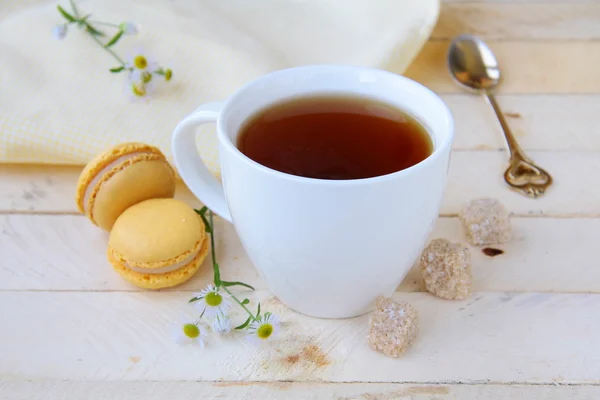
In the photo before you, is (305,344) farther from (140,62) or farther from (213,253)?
(140,62)

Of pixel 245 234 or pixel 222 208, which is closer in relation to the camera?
pixel 245 234

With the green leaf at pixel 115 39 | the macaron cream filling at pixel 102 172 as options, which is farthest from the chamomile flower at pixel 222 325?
the green leaf at pixel 115 39

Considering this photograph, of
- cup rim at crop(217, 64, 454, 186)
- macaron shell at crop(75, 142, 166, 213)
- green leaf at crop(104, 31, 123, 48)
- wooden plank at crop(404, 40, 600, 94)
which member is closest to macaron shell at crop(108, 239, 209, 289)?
macaron shell at crop(75, 142, 166, 213)

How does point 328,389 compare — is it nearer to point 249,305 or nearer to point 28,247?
point 249,305

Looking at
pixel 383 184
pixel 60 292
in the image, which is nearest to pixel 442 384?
pixel 383 184

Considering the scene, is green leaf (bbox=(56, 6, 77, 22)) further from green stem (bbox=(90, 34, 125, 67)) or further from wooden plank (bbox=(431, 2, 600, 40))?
wooden plank (bbox=(431, 2, 600, 40))

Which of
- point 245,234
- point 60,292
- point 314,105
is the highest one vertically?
point 314,105
